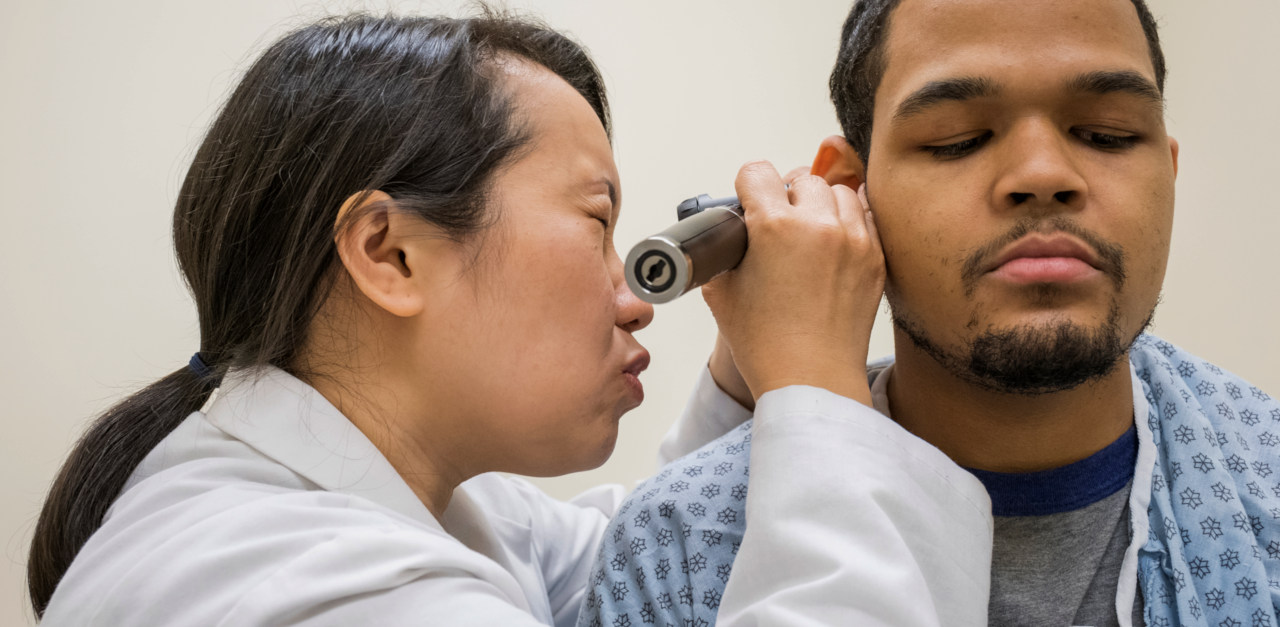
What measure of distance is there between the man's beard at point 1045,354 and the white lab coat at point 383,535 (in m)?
0.10

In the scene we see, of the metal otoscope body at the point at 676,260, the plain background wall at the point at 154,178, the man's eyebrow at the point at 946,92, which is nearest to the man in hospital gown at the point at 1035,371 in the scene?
the man's eyebrow at the point at 946,92

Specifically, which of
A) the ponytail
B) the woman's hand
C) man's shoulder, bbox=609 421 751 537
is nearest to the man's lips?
the woman's hand

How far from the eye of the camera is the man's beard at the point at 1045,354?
0.85 meters

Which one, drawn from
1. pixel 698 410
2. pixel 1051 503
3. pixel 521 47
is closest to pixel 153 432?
pixel 521 47

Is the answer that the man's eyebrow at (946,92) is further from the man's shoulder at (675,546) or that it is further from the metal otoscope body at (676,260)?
the man's shoulder at (675,546)

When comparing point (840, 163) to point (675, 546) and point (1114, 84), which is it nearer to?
point (1114, 84)

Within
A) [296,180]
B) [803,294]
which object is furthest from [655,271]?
[296,180]

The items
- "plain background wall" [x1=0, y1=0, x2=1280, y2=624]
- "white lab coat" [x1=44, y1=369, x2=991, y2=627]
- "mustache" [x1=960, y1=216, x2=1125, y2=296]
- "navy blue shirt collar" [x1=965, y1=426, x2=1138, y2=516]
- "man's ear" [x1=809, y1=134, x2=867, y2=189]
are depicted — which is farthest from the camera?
"plain background wall" [x1=0, y1=0, x2=1280, y2=624]

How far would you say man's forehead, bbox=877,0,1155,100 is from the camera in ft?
2.94

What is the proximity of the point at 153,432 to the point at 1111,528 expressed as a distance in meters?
0.95

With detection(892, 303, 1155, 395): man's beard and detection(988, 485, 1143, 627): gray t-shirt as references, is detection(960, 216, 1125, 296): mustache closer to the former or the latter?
detection(892, 303, 1155, 395): man's beard

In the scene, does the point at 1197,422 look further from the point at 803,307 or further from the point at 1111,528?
the point at 803,307

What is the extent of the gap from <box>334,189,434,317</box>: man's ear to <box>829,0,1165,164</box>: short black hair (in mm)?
481

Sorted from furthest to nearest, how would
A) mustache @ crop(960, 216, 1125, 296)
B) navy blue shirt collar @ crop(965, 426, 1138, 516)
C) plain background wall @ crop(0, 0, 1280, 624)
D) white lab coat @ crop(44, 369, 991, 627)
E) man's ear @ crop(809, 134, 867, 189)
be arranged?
1. plain background wall @ crop(0, 0, 1280, 624)
2. man's ear @ crop(809, 134, 867, 189)
3. navy blue shirt collar @ crop(965, 426, 1138, 516)
4. mustache @ crop(960, 216, 1125, 296)
5. white lab coat @ crop(44, 369, 991, 627)
